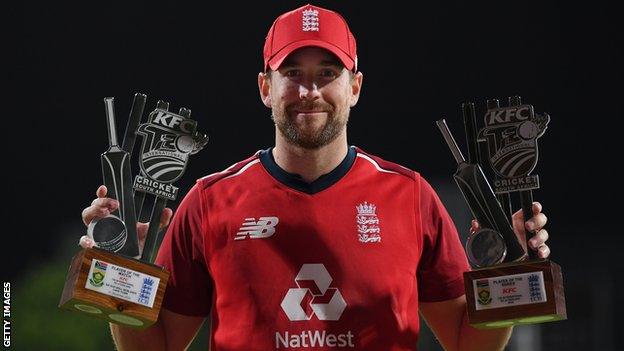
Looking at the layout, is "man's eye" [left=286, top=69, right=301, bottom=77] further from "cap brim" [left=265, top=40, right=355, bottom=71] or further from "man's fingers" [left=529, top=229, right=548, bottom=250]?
"man's fingers" [left=529, top=229, right=548, bottom=250]

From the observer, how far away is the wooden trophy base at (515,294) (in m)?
2.63

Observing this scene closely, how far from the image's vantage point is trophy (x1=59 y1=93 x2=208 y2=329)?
262cm

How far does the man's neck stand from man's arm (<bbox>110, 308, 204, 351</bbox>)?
0.46 meters

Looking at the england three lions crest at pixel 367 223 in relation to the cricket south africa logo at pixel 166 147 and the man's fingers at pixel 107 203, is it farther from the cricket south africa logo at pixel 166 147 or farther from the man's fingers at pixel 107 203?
the man's fingers at pixel 107 203

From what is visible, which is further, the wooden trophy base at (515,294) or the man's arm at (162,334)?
the man's arm at (162,334)

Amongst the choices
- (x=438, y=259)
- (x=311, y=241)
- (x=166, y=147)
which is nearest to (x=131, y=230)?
(x=166, y=147)

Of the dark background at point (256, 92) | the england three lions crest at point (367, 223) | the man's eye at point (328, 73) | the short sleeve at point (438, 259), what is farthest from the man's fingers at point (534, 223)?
the dark background at point (256, 92)

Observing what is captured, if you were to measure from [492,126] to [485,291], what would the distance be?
428mm

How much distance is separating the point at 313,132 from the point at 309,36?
26cm

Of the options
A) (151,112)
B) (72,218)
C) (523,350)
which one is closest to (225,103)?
(72,218)

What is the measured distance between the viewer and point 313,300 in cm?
263

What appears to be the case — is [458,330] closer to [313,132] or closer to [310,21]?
[313,132]

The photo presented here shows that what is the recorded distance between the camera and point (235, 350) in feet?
8.71

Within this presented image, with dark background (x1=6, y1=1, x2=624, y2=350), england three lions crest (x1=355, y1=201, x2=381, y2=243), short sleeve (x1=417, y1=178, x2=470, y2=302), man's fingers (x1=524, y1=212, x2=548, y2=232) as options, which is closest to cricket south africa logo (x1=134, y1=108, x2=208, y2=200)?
england three lions crest (x1=355, y1=201, x2=381, y2=243)
